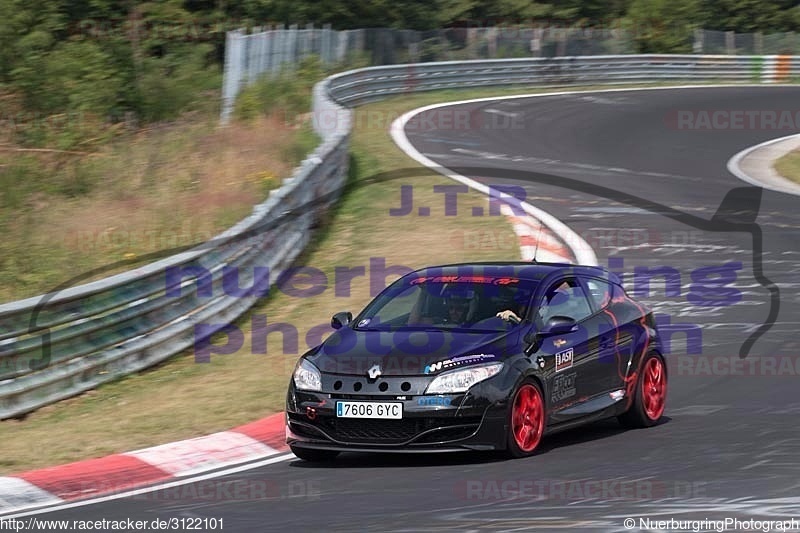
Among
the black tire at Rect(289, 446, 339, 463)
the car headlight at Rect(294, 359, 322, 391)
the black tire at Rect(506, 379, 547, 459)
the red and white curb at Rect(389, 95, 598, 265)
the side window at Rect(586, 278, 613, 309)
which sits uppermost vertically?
the side window at Rect(586, 278, 613, 309)

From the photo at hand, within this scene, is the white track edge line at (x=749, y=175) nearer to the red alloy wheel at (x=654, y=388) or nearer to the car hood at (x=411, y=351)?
the red alloy wheel at (x=654, y=388)

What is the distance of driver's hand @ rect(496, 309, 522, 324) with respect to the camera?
930cm

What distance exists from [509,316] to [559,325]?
40 cm

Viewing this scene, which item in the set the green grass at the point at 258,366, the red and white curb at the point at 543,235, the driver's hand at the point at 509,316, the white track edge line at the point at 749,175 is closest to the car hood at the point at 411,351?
the driver's hand at the point at 509,316

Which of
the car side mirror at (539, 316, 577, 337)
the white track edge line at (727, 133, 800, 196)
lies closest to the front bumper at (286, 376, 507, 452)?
the car side mirror at (539, 316, 577, 337)

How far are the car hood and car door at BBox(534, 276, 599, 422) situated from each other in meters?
0.35

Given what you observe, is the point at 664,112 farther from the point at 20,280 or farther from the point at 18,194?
the point at 20,280

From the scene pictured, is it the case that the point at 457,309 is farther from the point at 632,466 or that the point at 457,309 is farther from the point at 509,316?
the point at 632,466

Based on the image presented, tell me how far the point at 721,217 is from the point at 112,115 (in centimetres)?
1784

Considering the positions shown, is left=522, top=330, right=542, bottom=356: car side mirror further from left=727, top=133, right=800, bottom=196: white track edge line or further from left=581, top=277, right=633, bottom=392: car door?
left=727, top=133, right=800, bottom=196: white track edge line

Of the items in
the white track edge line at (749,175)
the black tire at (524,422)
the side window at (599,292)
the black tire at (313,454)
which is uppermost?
the side window at (599,292)

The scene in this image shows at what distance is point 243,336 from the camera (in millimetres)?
13617

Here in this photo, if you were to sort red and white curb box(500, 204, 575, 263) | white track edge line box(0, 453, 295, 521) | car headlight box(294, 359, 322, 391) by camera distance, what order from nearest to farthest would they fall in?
white track edge line box(0, 453, 295, 521) → car headlight box(294, 359, 322, 391) → red and white curb box(500, 204, 575, 263)

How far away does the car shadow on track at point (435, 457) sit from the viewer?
8812 millimetres
